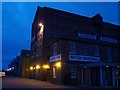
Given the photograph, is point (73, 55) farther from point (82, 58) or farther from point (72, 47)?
point (82, 58)

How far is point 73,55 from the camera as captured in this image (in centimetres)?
2641

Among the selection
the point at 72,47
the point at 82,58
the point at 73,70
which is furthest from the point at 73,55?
the point at 73,70

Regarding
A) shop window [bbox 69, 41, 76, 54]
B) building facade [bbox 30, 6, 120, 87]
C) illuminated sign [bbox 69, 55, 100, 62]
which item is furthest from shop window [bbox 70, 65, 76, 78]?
shop window [bbox 69, 41, 76, 54]

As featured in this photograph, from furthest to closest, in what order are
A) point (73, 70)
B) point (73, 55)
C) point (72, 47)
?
point (72, 47), point (73, 55), point (73, 70)

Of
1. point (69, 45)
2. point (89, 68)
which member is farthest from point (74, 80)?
point (69, 45)

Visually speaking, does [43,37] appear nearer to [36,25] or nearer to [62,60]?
[36,25]

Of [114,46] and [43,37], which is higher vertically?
[43,37]

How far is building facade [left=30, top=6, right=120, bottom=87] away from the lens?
25.5 m

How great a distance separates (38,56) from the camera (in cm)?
3881

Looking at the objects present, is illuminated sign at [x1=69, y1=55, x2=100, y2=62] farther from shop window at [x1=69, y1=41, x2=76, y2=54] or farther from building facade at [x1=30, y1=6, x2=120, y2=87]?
shop window at [x1=69, y1=41, x2=76, y2=54]

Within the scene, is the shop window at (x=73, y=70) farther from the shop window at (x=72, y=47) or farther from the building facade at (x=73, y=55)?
the shop window at (x=72, y=47)

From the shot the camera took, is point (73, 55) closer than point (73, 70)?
No

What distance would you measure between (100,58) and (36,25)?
64.4 feet

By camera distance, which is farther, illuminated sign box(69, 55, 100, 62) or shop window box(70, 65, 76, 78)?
illuminated sign box(69, 55, 100, 62)
